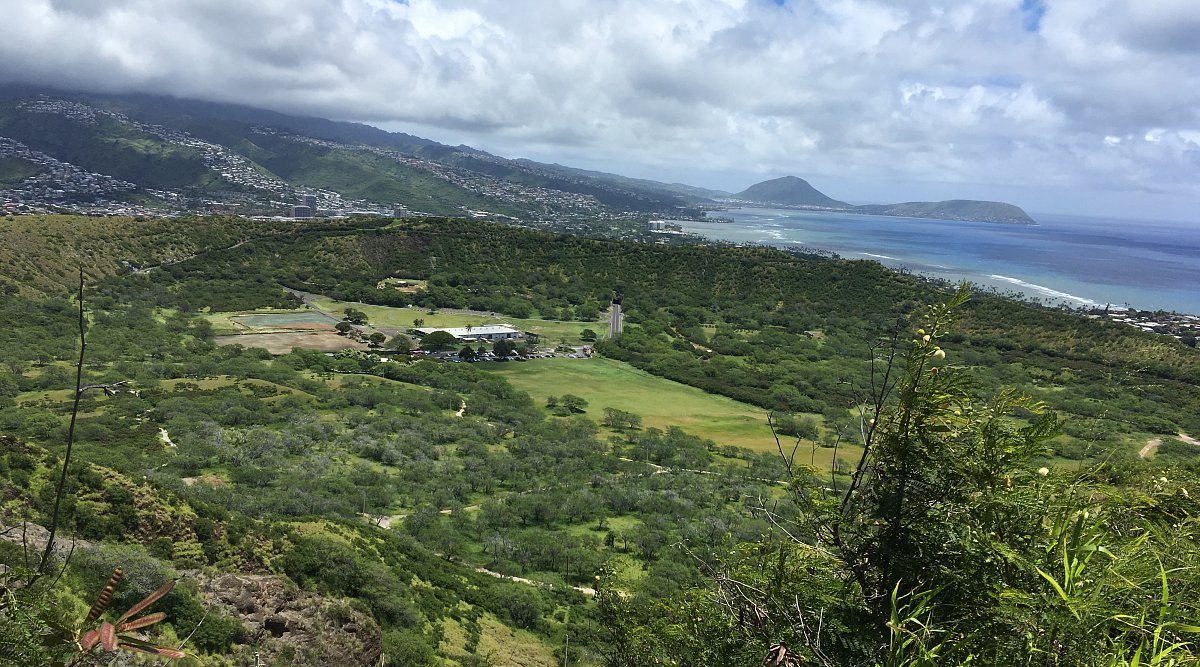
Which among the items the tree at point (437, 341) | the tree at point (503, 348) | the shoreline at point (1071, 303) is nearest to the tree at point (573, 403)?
the tree at point (503, 348)

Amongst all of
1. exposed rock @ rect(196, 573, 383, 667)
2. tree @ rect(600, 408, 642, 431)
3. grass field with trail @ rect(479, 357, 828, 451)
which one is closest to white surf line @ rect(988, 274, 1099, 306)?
grass field with trail @ rect(479, 357, 828, 451)

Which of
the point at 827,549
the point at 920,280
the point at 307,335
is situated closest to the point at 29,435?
the point at 307,335

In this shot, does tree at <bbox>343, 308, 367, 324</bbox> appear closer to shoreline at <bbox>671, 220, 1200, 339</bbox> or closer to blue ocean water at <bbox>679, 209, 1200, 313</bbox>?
shoreline at <bbox>671, 220, 1200, 339</bbox>

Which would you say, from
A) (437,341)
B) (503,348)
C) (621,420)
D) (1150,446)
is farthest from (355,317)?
(1150,446)

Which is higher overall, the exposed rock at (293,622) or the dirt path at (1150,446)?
the dirt path at (1150,446)

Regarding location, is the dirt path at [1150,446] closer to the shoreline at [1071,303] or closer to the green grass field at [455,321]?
the shoreline at [1071,303]
